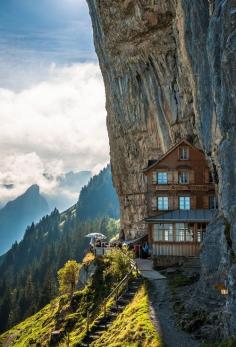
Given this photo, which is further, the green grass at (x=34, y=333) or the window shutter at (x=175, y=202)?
the window shutter at (x=175, y=202)

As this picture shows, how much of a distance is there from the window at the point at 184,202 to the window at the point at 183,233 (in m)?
6.43

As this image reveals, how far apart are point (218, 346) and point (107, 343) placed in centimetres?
1294

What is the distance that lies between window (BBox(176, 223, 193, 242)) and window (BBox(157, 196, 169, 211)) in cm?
675

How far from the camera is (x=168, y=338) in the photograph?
29.2m

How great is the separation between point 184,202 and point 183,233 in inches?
278

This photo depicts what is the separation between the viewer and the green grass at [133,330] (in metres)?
29.9

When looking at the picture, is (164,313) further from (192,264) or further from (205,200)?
(205,200)

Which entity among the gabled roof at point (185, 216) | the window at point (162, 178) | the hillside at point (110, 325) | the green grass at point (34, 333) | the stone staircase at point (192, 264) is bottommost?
the green grass at point (34, 333)

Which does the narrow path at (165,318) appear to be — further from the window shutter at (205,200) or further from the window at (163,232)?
the window shutter at (205,200)

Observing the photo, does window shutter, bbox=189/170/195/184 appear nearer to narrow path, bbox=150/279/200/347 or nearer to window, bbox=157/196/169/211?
window, bbox=157/196/169/211

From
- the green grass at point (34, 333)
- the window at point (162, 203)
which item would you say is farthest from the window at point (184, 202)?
the green grass at point (34, 333)

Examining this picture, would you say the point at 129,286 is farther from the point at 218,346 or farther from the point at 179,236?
the point at 218,346

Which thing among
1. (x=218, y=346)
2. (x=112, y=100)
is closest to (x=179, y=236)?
(x=218, y=346)

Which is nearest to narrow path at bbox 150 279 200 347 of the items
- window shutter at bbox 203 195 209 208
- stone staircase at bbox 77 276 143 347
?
stone staircase at bbox 77 276 143 347
